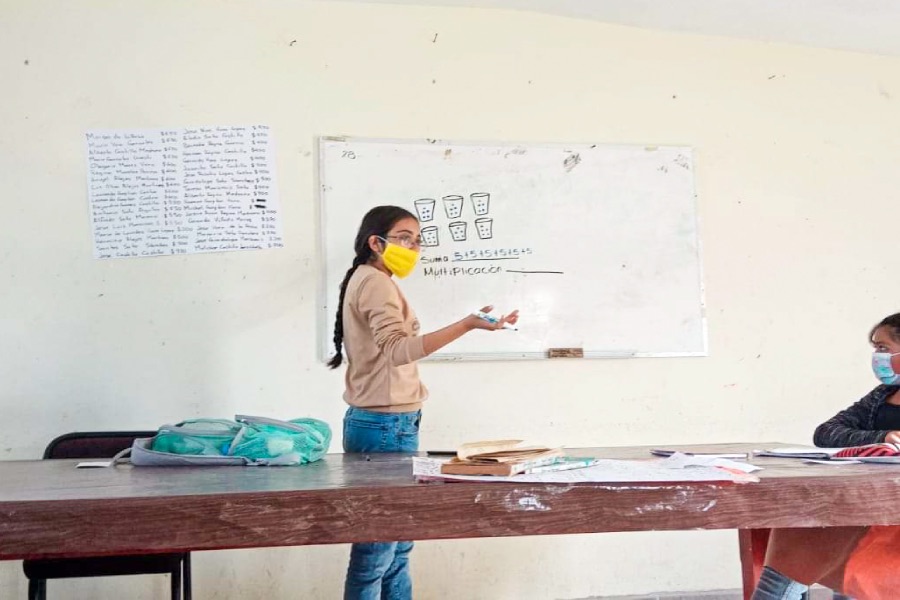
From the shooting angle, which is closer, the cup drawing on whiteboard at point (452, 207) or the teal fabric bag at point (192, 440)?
the teal fabric bag at point (192, 440)

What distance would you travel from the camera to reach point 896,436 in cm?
176

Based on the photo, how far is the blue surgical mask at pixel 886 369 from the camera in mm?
2102

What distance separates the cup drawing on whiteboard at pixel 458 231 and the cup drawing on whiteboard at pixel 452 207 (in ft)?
0.08

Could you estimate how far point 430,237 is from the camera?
2.96m

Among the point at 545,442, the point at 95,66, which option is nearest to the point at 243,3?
the point at 95,66

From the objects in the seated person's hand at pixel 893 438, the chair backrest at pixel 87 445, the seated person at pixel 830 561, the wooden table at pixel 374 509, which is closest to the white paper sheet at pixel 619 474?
the wooden table at pixel 374 509

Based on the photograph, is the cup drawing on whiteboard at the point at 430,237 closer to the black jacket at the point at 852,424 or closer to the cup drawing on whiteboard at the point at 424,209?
the cup drawing on whiteboard at the point at 424,209

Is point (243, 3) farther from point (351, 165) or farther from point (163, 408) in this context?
point (163, 408)

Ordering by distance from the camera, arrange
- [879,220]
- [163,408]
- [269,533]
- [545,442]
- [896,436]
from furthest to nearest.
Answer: [879,220]
[545,442]
[163,408]
[896,436]
[269,533]

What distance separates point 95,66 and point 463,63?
4.16ft

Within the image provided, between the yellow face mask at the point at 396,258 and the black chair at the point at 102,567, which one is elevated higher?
the yellow face mask at the point at 396,258

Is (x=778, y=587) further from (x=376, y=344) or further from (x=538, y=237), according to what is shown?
(x=538, y=237)

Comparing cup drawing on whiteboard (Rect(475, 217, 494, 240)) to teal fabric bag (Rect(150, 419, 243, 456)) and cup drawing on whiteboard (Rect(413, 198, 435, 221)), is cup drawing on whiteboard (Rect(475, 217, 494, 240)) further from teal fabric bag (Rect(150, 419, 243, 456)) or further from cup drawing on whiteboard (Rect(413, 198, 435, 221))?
teal fabric bag (Rect(150, 419, 243, 456))

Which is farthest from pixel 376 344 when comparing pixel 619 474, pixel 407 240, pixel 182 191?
pixel 182 191
